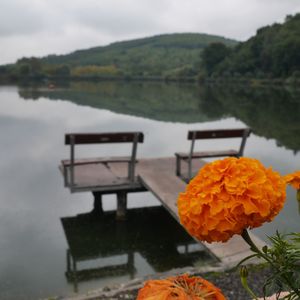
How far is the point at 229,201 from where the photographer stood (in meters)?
1.22

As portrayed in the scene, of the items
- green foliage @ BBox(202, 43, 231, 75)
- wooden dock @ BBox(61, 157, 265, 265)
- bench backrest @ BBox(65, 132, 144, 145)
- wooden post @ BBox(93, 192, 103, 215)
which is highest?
green foliage @ BBox(202, 43, 231, 75)

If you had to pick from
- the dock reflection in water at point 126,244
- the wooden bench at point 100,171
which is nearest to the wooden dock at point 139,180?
the wooden bench at point 100,171

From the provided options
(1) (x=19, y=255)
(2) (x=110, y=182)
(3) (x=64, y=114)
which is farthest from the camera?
(3) (x=64, y=114)

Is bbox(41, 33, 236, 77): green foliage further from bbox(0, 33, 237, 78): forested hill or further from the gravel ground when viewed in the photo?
the gravel ground

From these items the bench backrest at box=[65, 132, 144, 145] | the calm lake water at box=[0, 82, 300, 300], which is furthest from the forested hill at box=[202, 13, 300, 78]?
the bench backrest at box=[65, 132, 144, 145]

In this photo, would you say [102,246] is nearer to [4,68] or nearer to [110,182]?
[110,182]

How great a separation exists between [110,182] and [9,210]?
2.64 meters

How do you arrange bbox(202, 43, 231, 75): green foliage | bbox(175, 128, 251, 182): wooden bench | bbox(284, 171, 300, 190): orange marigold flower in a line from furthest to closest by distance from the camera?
1. bbox(202, 43, 231, 75): green foliage
2. bbox(175, 128, 251, 182): wooden bench
3. bbox(284, 171, 300, 190): orange marigold flower

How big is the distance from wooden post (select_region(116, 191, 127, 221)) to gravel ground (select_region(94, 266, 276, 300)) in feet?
13.5

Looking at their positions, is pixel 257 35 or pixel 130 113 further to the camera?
pixel 257 35

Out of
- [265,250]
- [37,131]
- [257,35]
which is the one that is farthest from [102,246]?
[257,35]

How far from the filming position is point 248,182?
4.11 ft

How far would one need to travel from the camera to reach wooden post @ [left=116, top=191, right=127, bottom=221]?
30.7 ft

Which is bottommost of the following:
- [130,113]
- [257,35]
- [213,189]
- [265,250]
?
[130,113]
